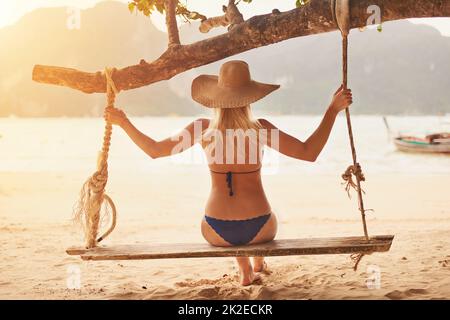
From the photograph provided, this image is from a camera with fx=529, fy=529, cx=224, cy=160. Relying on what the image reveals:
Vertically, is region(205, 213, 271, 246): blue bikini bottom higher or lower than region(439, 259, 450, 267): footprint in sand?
higher

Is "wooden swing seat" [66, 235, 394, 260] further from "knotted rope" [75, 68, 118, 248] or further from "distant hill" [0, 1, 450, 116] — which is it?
"distant hill" [0, 1, 450, 116]

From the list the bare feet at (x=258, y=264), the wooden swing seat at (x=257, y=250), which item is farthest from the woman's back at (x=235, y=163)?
the bare feet at (x=258, y=264)

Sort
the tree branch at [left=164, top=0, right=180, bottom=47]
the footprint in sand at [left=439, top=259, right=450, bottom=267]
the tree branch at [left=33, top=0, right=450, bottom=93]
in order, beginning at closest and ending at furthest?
the tree branch at [left=33, top=0, right=450, bottom=93] → the tree branch at [left=164, top=0, right=180, bottom=47] → the footprint in sand at [left=439, top=259, right=450, bottom=267]

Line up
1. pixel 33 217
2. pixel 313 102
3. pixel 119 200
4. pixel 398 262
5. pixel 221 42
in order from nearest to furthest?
pixel 221 42, pixel 398 262, pixel 33 217, pixel 119 200, pixel 313 102

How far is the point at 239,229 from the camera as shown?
9.61ft

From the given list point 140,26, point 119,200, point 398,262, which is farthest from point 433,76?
point 398,262

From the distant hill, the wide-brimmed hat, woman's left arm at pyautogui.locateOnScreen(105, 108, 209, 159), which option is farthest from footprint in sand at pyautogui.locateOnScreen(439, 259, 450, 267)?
the distant hill

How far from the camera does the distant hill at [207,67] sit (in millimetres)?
74250

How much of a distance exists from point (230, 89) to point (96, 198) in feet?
3.15

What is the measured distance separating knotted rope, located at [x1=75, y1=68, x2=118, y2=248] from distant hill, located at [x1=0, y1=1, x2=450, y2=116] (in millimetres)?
68650

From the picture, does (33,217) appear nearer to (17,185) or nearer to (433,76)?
(17,185)

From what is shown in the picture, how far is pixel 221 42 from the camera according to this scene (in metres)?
3.31

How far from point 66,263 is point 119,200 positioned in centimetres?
832

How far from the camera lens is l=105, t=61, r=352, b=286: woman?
2.78 meters
